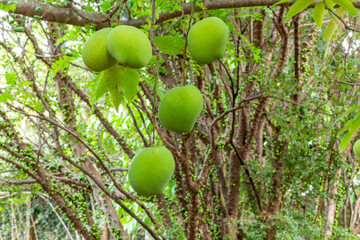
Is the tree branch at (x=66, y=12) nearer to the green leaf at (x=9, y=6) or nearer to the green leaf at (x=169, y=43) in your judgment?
the green leaf at (x=9, y=6)

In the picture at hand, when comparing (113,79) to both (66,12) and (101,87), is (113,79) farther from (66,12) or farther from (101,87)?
(66,12)

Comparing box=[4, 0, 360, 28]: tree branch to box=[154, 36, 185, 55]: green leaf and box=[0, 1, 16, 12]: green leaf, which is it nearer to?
box=[0, 1, 16, 12]: green leaf

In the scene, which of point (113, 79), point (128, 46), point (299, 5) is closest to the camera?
point (128, 46)

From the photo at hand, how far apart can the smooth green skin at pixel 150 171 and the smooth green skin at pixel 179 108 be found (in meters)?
0.04

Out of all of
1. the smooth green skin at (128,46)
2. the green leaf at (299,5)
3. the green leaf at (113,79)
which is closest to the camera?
the smooth green skin at (128,46)

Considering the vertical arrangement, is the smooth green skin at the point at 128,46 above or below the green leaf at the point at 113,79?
below

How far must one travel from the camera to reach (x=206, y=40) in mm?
625

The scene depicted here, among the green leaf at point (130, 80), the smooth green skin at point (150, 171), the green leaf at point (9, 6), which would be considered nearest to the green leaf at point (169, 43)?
the green leaf at point (130, 80)

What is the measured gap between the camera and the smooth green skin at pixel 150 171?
0.61m

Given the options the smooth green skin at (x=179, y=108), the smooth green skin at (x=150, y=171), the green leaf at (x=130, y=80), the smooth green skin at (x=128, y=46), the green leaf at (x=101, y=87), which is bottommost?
the smooth green skin at (x=150, y=171)

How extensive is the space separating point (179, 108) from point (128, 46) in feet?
0.39

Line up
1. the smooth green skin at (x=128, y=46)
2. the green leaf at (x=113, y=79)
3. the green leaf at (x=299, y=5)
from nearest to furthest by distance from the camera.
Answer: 1. the smooth green skin at (x=128, y=46)
2. the green leaf at (x=113, y=79)
3. the green leaf at (x=299, y=5)

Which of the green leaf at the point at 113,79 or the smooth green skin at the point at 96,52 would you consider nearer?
the smooth green skin at the point at 96,52

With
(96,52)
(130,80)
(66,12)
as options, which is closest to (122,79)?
(130,80)
